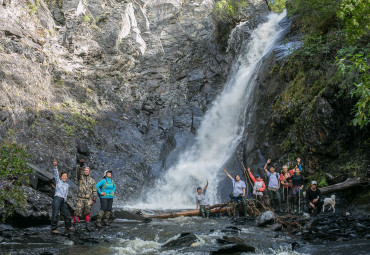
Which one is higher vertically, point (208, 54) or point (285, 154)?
point (208, 54)

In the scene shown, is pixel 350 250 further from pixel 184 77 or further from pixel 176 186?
pixel 184 77

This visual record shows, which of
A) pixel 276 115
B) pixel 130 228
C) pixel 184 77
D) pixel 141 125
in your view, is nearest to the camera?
pixel 130 228

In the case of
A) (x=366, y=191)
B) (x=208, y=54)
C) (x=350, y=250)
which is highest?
(x=208, y=54)

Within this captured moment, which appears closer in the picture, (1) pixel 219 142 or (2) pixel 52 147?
(2) pixel 52 147

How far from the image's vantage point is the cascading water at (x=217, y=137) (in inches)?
723

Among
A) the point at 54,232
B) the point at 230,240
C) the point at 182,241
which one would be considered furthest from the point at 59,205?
the point at 230,240

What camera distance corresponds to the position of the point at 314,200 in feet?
36.3

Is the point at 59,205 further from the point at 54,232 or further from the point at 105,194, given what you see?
the point at 105,194

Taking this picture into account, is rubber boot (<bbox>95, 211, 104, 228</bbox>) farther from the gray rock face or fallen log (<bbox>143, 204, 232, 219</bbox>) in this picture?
the gray rock face

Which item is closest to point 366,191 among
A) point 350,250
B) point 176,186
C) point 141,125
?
point 350,250

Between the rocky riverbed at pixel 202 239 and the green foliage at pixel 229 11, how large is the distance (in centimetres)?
2435

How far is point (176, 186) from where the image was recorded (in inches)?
752

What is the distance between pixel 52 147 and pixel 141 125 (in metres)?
8.16

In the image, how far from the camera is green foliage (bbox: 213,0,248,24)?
3089 centimetres
